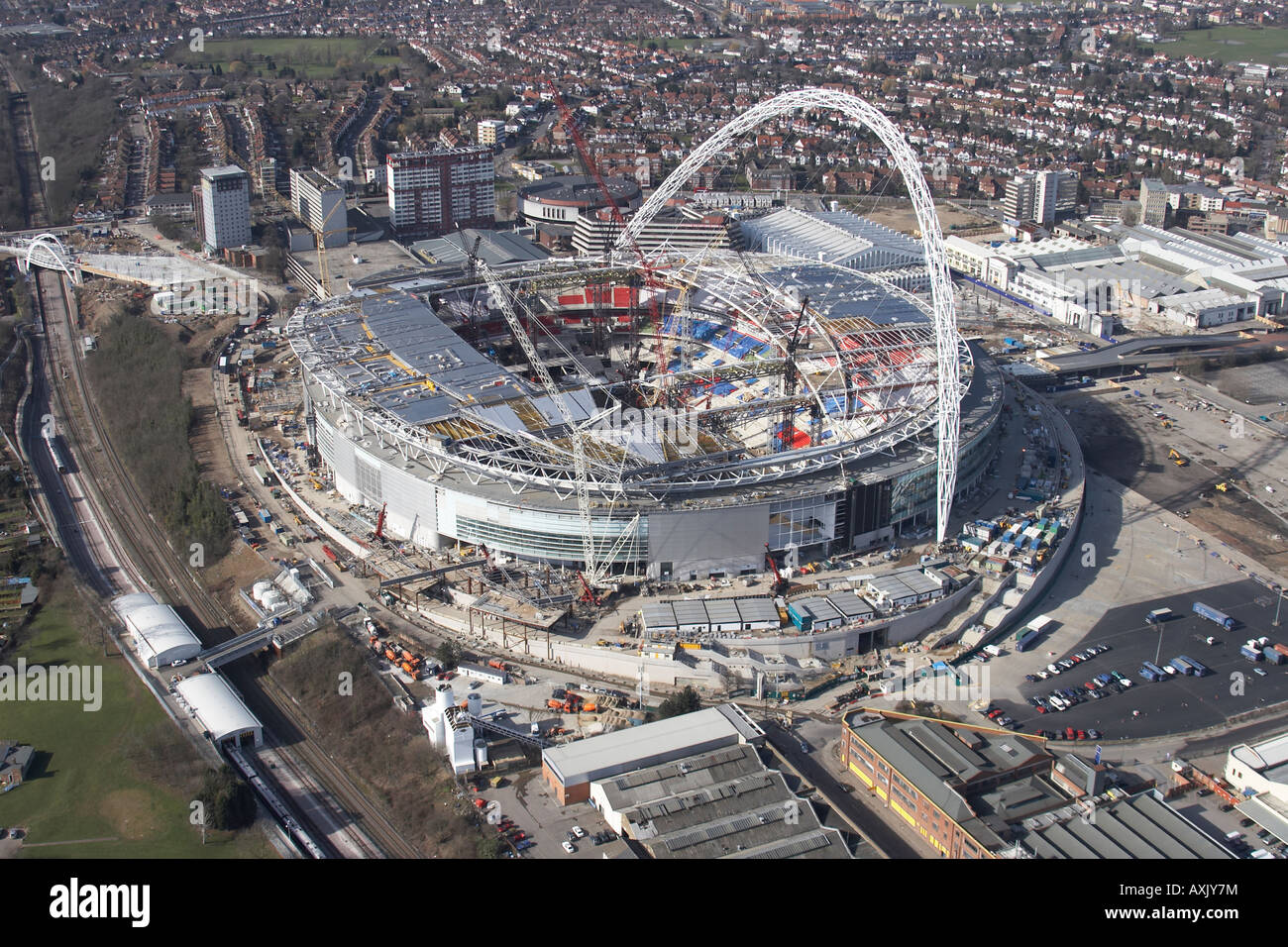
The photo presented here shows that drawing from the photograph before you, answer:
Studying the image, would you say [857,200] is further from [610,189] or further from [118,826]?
[118,826]

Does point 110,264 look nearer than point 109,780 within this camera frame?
No

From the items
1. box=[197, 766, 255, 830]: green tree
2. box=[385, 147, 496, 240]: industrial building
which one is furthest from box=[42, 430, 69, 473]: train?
box=[385, 147, 496, 240]: industrial building

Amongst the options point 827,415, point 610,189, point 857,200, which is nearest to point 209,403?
point 827,415

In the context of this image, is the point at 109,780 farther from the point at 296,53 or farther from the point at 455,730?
the point at 296,53

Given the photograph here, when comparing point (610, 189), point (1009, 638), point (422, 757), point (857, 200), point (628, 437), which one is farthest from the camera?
point (857, 200)

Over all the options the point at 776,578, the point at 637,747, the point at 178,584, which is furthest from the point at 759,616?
the point at 178,584

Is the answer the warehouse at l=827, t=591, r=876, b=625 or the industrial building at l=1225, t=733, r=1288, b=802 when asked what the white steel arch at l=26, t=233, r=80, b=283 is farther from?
the industrial building at l=1225, t=733, r=1288, b=802

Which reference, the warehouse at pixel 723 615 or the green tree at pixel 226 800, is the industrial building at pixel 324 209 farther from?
the green tree at pixel 226 800
